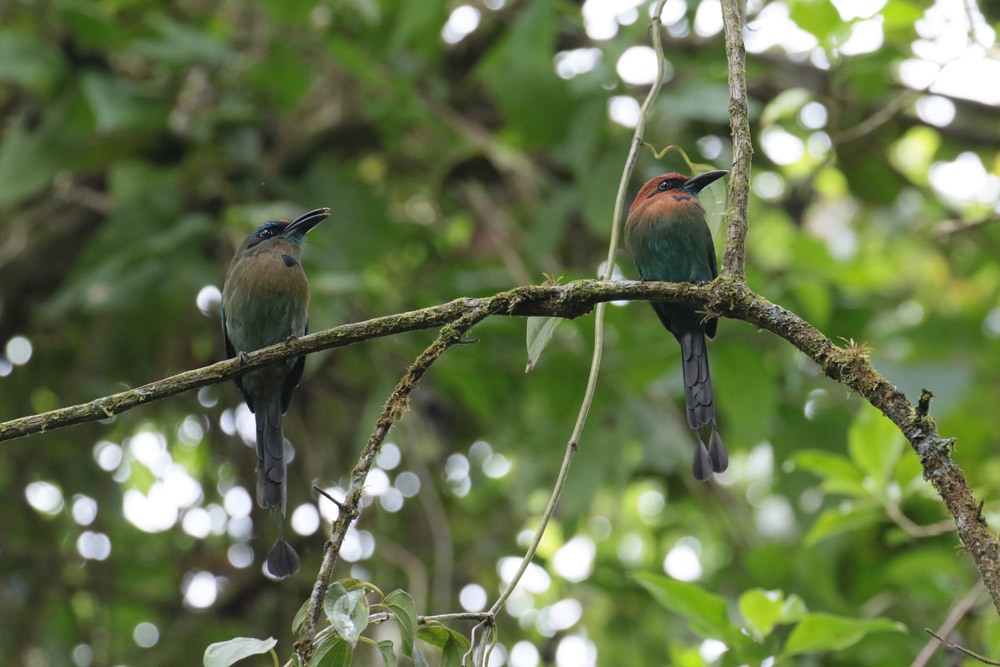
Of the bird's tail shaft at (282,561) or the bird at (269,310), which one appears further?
the bird at (269,310)

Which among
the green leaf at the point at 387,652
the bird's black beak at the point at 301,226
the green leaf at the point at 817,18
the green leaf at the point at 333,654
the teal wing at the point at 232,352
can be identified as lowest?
the green leaf at the point at 387,652

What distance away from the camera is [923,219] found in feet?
25.2

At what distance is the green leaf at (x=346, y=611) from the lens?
63.9 inches

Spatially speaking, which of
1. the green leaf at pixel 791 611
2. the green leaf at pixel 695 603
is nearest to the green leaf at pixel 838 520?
the green leaf at pixel 791 611

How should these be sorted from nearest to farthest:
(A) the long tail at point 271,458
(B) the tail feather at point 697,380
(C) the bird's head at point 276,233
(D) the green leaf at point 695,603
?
(B) the tail feather at point 697,380 → (A) the long tail at point 271,458 → (D) the green leaf at point 695,603 → (C) the bird's head at point 276,233

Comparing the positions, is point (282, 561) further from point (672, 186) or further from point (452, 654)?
point (672, 186)

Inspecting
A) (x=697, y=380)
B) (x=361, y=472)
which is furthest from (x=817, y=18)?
(x=361, y=472)

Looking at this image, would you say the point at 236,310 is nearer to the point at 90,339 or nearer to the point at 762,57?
the point at 90,339

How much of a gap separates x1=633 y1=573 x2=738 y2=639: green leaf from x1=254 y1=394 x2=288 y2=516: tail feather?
1.08m

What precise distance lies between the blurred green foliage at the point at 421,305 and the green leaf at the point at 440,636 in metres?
2.16

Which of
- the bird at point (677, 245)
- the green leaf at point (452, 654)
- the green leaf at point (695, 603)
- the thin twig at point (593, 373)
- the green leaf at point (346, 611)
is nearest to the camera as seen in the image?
the green leaf at point (346, 611)

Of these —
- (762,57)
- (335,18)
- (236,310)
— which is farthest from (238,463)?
(762,57)

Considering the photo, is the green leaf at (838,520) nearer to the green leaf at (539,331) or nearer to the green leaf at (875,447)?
the green leaf at (875,447)

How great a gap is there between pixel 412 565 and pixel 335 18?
2959mm
